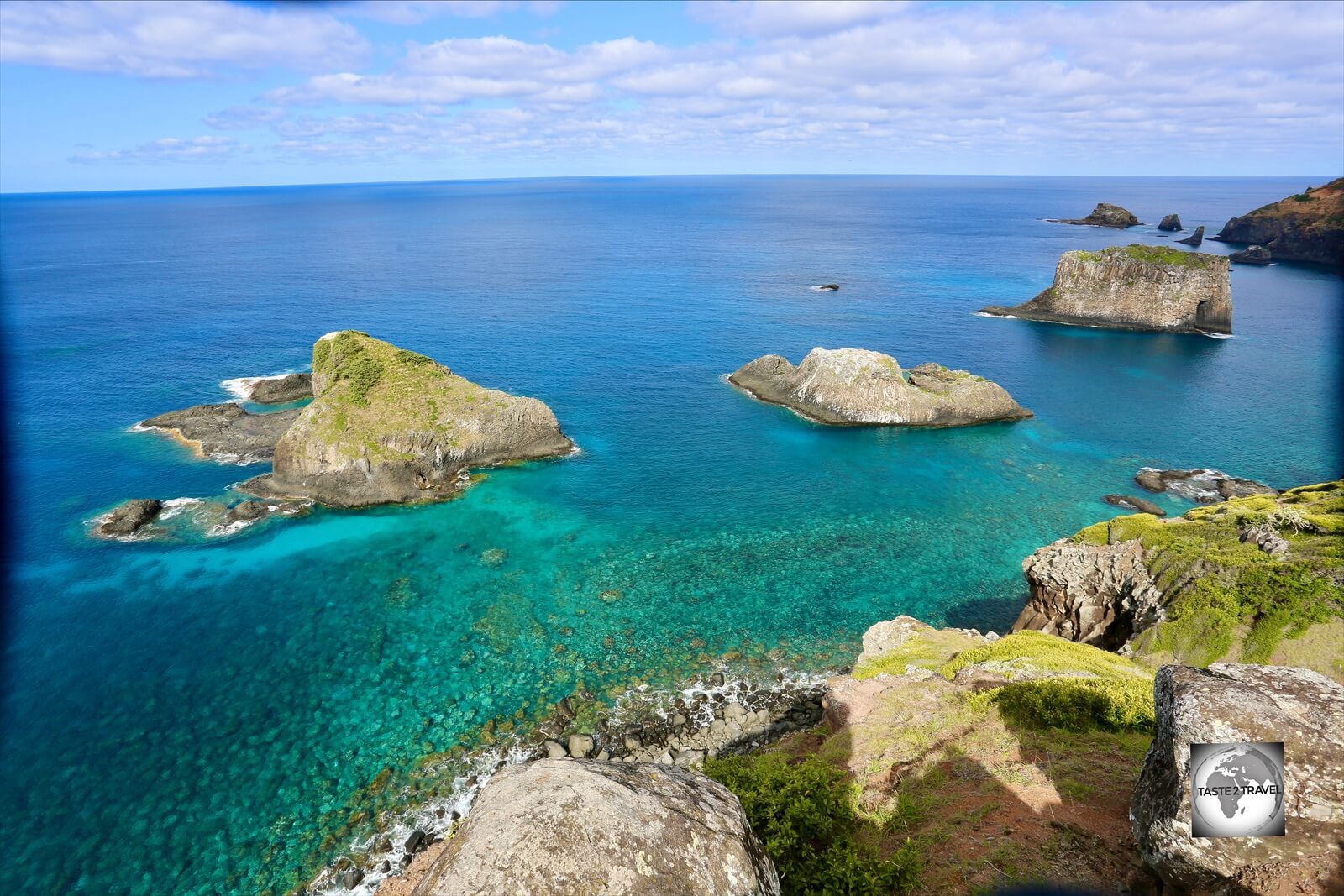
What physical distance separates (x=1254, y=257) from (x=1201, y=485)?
159317 mm

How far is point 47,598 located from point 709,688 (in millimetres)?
42063

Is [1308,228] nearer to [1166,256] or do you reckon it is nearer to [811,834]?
[1166,256]

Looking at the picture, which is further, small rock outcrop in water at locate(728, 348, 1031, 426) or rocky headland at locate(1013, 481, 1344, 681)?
small rock outcrop in water at locate(728, 348, 1031, 426)

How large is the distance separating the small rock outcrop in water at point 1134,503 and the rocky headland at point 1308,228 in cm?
16753

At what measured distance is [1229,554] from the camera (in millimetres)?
32188

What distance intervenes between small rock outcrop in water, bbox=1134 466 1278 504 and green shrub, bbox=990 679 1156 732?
4326cm

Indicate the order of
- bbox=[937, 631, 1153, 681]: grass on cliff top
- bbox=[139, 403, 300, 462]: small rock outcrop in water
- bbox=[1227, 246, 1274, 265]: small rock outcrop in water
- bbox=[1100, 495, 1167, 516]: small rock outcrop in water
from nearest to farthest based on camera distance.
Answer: bbox=[937, 631, 1153, 681]: grass on cliff top < bbox=[1100, 495, 1167, 516]: small rock outcrop in water < bbox=[139, 403, 300, 462]: small rock outcrop in water < bbox=[1227, 246, 1274, 265]: small rock outcrop in water

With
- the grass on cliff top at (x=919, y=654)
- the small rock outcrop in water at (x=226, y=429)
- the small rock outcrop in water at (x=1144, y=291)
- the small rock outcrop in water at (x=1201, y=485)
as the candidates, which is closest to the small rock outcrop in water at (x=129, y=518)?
the small rock outcrop in water at (x=226, y=429)

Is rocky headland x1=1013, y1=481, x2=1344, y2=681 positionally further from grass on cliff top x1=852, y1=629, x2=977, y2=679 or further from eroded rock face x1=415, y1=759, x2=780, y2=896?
eroded rock face x1=415, y1=759, x2=780, y2=896

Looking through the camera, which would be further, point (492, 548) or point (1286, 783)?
point (492, 548)

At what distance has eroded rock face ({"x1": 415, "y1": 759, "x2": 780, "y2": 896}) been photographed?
1033 cm

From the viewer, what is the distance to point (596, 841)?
426 inches

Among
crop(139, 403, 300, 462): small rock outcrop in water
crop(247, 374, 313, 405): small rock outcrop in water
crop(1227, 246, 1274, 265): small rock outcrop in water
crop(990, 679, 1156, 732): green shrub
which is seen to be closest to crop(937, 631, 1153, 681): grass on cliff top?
crop(990, 679, 1156, 732): green shrub

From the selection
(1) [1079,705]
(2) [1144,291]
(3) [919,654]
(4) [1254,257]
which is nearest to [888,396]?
(3) [919,654]
